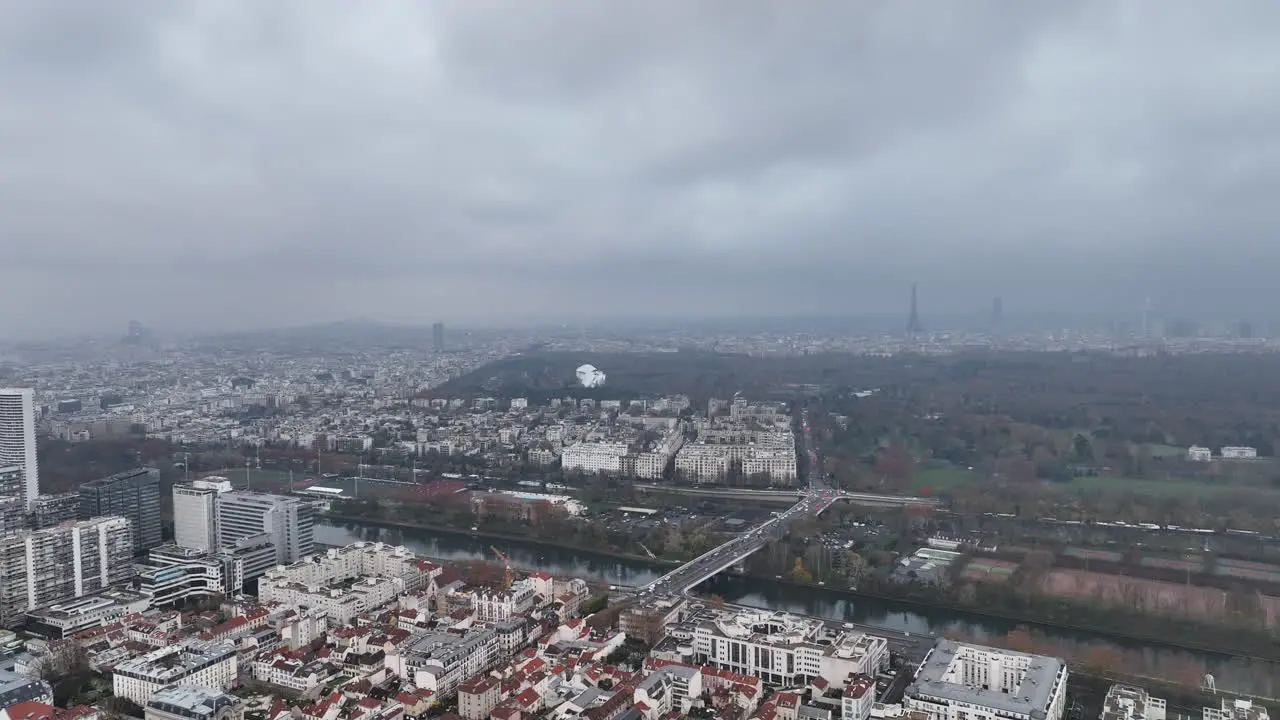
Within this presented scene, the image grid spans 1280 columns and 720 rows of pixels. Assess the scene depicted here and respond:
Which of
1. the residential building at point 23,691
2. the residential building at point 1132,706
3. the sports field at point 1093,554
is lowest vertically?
the sports field at point 1093,554

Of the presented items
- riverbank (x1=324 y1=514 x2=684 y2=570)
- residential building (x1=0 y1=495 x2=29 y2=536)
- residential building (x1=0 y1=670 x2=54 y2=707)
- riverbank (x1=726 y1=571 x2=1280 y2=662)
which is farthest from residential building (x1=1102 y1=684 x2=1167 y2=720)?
residential building (x1=0 y1=495 x2=29 y2=536)

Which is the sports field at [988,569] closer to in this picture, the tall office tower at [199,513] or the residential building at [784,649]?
the residential building at [784,649]

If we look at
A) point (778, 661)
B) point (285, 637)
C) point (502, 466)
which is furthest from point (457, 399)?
point (778, 661)

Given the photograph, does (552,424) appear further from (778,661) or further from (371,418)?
(778,661)

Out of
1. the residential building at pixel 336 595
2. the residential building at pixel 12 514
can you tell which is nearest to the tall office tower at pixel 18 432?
the residential building at pixel 12 514

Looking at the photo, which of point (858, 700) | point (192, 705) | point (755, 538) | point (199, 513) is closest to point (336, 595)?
point (192, 705)
